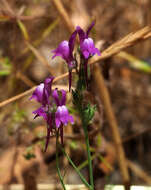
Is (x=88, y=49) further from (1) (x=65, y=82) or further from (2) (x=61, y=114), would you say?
(1) (x=65, y=82)

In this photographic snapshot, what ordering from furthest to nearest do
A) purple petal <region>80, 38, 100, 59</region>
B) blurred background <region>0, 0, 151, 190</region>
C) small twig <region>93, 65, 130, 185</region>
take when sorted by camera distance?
blurred background <region>0, 0, 151, 190</region>, small twig <region>93, 65, 130, 185</region>, purple petal <region>80, 38, 100, 59</region>

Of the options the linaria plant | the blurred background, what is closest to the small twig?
the blurred background

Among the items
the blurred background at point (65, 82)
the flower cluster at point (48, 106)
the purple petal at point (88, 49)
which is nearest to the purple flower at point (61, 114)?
the flower cluster at point (48, 106)

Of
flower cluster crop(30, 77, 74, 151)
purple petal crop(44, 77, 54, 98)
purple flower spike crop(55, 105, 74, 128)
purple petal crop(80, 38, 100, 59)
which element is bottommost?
purple flower spike crop(55, 105, 74, 128)

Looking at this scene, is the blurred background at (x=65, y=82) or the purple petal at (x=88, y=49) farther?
the blurred background at (x=65, y=82)

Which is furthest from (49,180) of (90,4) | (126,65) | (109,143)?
(90,4)

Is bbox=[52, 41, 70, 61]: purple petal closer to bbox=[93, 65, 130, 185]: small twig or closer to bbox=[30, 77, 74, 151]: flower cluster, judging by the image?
bbox=[30, 77, 74, 151]: flower cluster

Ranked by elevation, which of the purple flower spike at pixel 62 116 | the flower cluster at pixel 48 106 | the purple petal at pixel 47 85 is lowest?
the purple flower spike at pixel 62 116

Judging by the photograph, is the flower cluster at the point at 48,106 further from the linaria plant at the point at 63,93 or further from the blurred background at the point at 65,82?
the blurred background at the point at 65,82
